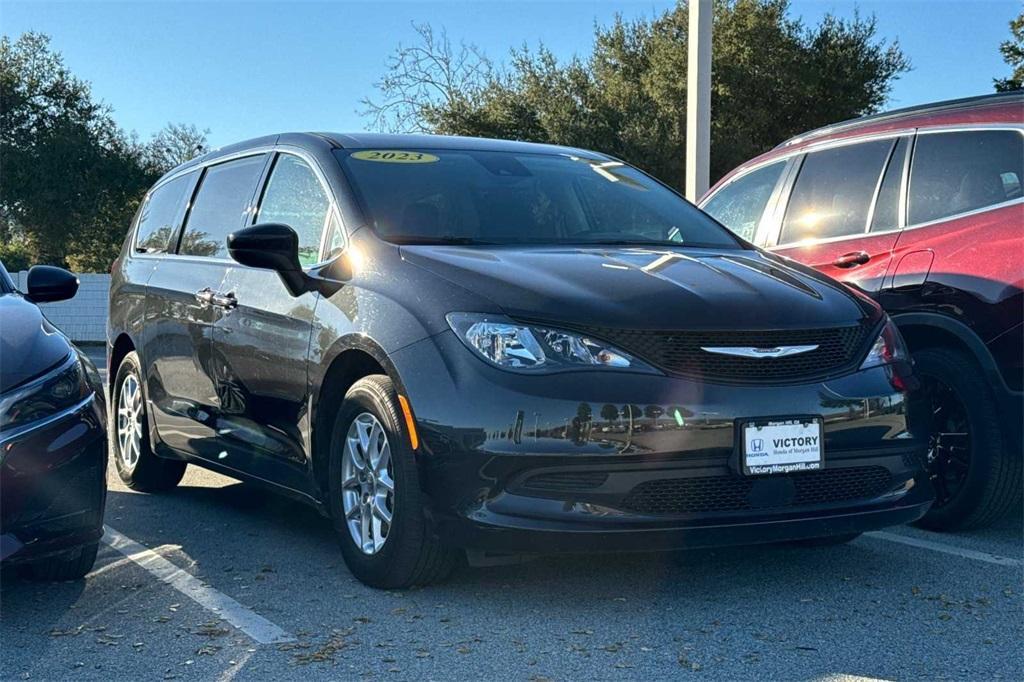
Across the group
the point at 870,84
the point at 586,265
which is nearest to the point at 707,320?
the point at 586,265

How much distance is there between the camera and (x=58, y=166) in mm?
35125

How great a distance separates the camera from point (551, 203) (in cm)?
529

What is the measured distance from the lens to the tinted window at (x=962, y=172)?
5.14 m

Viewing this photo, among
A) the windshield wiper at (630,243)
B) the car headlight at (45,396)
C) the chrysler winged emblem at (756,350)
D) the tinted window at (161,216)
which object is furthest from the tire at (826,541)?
the tinted window at (161,216)

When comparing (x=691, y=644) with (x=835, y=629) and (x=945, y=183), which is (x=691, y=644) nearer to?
(x=835, y=629)

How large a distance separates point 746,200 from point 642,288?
9.70 feet

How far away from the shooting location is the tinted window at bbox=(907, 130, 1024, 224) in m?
5.14

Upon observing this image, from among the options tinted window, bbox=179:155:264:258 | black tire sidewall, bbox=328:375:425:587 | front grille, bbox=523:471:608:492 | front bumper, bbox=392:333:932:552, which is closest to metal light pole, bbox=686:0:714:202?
tinted window, bbox=179:155:264:258

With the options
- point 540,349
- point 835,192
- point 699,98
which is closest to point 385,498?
point 540,349

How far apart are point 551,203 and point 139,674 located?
8.71 feet

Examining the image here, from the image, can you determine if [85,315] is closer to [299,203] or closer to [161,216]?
[161,216]

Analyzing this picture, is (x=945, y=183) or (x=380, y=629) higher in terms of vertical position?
(x=945, y=183)

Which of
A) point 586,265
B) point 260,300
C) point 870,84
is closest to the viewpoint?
point 586,265

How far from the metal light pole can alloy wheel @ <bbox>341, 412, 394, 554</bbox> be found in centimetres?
792
